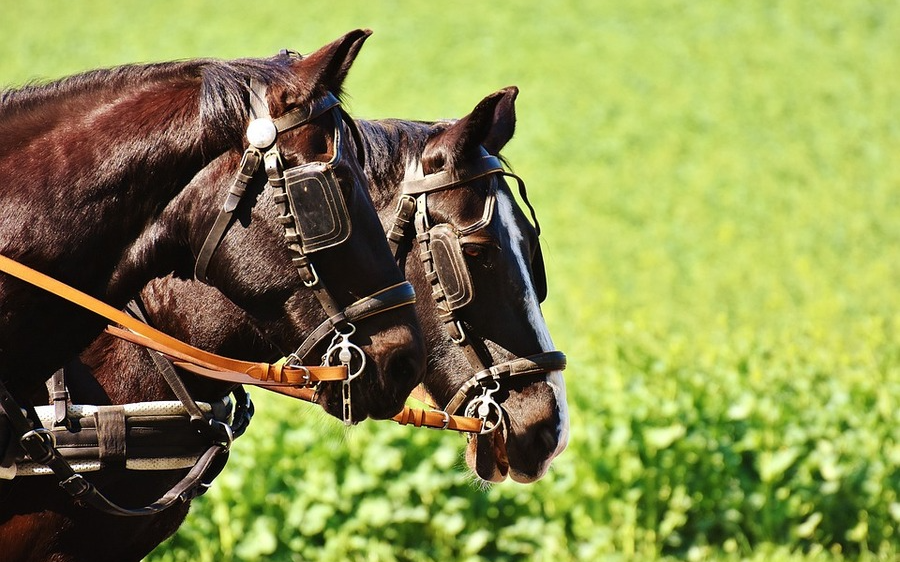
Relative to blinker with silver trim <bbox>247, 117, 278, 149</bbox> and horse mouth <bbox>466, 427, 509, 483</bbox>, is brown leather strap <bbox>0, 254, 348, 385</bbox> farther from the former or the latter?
horse mouth <bbox>466, 427, 509, 483</bbox>

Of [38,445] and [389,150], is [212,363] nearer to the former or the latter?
[38,445]

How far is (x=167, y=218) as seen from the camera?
2688mm

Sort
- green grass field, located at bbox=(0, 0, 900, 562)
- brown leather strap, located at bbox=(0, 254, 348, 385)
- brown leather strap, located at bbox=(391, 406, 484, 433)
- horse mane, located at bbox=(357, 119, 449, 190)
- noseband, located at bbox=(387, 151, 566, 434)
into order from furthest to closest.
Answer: green grass field, located at bbox=(0, 0, 900, 562) < horse mane, located at bbox=(357, 119, 449, 190) < noseband, located at bbox=(387, 151, 566, 434) < brown leather strap, located at bbox=(391, 406, 484, 433) < brown leather strap, located at bbox=(0, 254, 348, 385)

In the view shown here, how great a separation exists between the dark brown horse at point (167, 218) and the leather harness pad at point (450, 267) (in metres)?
0.82

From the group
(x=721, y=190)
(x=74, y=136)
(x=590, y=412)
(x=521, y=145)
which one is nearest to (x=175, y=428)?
(x=74, y=136)

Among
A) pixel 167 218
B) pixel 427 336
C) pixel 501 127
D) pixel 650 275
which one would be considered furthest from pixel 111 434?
pixel 650 275

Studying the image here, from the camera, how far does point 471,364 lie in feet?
12.0

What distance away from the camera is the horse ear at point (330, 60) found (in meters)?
2.67

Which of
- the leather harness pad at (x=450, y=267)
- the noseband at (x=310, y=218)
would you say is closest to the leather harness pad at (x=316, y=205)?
the noseband at (x=310, y=218)

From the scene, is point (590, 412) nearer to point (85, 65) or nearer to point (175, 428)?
point (175, 428)

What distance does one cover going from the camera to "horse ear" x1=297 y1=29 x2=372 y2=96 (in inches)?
105

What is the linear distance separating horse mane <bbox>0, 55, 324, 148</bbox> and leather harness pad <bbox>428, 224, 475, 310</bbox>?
0.95m

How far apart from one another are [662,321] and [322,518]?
7.02 meters

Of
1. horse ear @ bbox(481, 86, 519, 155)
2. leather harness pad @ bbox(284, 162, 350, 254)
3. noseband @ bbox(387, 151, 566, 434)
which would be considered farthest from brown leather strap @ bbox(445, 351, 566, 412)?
leather harness pad @ bbox(284, 162, 350, 254)
